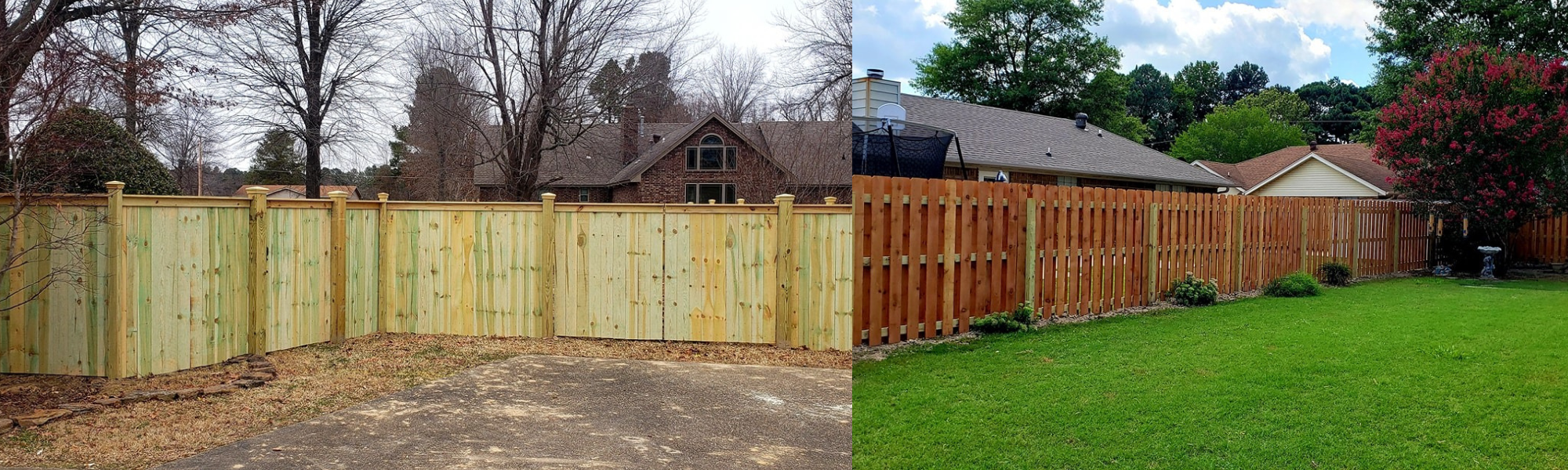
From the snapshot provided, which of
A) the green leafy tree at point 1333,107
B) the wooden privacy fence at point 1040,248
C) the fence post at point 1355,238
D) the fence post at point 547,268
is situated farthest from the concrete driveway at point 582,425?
the green leafy tree at point 1333,107

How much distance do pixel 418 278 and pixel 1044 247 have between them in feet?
15.6

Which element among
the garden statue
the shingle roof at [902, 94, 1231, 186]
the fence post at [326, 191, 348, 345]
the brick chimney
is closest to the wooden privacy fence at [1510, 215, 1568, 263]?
the garden statue

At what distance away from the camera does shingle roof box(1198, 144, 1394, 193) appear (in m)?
21.5

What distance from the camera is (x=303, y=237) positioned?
7094 mm

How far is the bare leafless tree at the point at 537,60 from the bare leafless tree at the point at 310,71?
1.76 meters

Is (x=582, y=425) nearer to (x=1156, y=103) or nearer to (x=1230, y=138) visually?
(x=1230, y=138)

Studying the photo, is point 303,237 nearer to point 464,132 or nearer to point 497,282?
point 497,282

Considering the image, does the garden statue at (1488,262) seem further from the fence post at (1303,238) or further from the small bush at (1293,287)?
the small bush at (1293,287)

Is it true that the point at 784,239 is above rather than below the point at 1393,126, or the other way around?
below

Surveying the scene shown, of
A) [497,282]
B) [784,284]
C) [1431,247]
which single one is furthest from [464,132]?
[1431,247]

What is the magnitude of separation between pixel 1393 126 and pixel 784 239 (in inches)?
389

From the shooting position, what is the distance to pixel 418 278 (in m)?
7.82

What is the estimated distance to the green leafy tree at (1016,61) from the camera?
74.8 feet

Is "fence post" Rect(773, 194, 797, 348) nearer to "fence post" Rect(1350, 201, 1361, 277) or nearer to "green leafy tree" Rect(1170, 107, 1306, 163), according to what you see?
"fence post" Rect(1350, 201, 1361, 277)
